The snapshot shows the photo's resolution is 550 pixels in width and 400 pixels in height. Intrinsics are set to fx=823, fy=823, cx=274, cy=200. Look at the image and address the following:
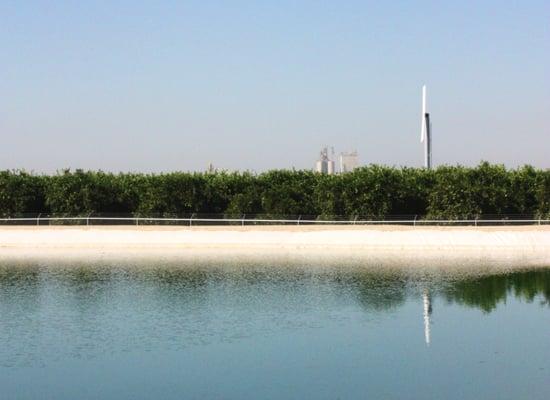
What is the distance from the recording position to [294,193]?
6272 centimetres

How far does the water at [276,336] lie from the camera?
21.9 metres

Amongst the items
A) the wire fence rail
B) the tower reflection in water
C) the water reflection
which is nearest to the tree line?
the wire fence rail

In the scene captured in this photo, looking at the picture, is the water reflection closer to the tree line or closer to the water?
the water

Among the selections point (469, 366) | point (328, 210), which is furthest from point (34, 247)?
point (469, 366)

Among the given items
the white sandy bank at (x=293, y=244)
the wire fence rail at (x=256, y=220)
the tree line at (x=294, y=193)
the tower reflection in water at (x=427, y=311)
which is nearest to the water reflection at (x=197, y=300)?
the tower reflection in water at (x=427, y=311)

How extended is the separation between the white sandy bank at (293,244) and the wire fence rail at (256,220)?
108cm

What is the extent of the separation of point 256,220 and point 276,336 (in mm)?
32442

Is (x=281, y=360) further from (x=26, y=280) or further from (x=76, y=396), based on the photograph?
(x=26, y=280)

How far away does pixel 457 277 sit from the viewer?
40719mm

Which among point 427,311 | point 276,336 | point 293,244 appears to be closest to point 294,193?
point 293,244

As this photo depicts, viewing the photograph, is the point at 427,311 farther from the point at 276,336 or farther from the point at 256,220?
the point at 256,220

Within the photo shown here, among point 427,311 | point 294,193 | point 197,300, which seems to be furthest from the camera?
point 294,193

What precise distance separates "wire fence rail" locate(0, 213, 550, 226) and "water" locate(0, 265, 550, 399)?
15.8 metres

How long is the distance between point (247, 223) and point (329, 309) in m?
27.6
